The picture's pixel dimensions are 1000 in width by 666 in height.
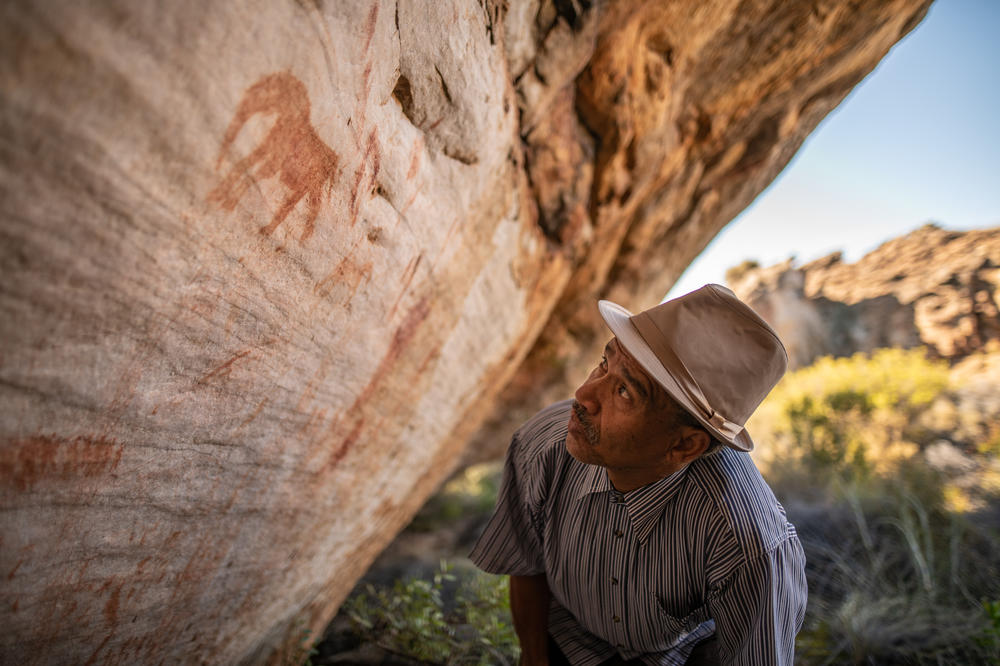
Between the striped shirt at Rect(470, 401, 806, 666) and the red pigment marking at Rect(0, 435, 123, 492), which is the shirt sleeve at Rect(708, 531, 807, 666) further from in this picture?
the red pigment marking at Rect(0, 435, 123, 492)

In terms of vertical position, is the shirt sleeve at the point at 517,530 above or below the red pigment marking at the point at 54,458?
below

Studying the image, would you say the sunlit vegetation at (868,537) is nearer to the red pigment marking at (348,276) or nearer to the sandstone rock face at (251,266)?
the sandstone rock face at (251,266)

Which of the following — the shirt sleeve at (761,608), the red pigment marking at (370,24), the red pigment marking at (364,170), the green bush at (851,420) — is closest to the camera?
the red pigment marking at (370,24)

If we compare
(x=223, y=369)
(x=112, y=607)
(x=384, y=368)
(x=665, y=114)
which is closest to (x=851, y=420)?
(x=665, y=114)

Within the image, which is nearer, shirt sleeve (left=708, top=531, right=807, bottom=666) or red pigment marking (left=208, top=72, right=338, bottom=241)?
red pigment marking (left=208, top=72, right=338, bottom=241)

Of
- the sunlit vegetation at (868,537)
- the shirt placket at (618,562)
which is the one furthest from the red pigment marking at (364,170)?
the sunlit vegetation at (868,537)

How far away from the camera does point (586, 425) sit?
1.55 meters

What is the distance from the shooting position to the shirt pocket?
1.57 meters

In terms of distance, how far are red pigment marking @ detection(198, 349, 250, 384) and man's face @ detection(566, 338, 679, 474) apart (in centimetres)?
98

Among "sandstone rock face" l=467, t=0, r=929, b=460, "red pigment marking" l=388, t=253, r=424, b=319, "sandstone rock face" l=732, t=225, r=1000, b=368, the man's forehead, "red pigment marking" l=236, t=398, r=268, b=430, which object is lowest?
the man's forehead

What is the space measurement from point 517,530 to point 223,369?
1.26 meters

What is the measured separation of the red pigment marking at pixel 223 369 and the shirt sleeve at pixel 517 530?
112 centimetres

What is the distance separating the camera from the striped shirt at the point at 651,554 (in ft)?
4.71

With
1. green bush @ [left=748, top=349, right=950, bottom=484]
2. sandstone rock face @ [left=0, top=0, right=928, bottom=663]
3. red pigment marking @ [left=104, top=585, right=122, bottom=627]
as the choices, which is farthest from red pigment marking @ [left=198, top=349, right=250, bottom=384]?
→ green bush @ [left=748, top=349, right=950, bottom=484]
